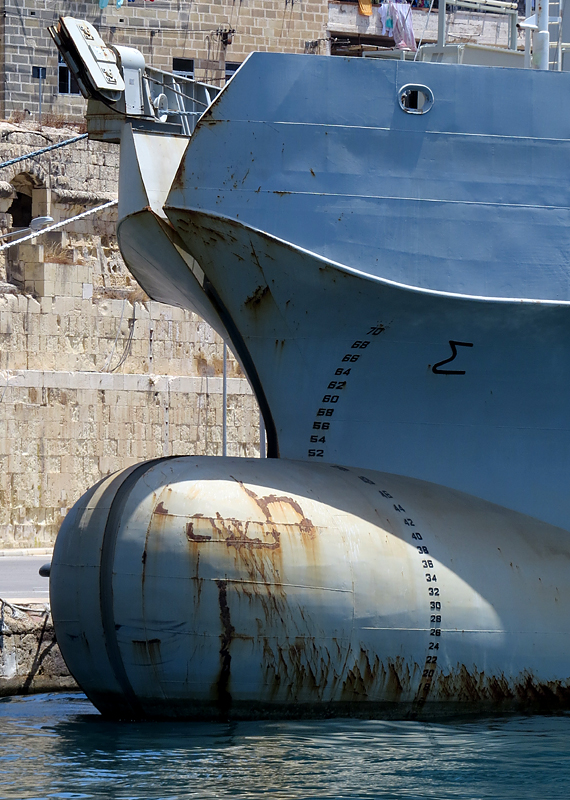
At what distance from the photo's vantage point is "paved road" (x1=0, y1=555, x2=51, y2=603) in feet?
45.8

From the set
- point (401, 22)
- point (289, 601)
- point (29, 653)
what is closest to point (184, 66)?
point (401, 22)

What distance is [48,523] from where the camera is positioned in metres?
23.1

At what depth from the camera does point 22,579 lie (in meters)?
16.7

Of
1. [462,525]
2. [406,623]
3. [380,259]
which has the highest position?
[380,259]

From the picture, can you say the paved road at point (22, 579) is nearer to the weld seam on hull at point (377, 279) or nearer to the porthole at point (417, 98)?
the weld seam on hull at point (377, 279)

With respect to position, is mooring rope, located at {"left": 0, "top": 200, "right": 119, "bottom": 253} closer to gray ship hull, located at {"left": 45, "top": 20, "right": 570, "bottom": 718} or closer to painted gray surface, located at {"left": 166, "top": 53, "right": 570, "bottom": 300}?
gray ship hull, located at {"left": 45, "top": 20, "right": 570, "bottom": 718}

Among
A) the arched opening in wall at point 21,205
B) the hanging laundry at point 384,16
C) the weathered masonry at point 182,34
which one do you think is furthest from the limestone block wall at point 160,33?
the arched opening in wall at point 21,205

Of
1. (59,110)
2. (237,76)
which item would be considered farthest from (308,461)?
(59,110)

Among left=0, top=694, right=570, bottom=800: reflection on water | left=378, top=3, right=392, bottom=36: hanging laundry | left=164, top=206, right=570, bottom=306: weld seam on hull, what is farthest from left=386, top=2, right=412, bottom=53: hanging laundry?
left=0, top=694, right=570, bottom=800: reflection on water

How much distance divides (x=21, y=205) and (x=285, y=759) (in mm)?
19457

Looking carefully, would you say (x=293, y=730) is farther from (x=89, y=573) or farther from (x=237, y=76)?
(x=237, y=76)

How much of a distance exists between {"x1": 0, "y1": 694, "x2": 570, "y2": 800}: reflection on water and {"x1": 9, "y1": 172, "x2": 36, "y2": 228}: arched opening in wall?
16710 millimetres

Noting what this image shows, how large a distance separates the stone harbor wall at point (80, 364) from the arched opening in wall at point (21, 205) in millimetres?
44

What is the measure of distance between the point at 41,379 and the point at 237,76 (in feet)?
44.1
